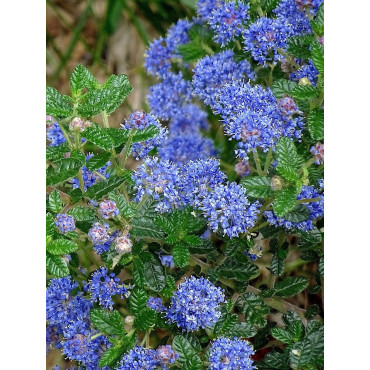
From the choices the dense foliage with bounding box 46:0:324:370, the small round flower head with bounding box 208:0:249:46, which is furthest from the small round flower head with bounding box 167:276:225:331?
the small round flower head with bounding box 208:0:249:46

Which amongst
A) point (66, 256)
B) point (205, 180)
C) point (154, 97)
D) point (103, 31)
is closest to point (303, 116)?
point (205, 180)

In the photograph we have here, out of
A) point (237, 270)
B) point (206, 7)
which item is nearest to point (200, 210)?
point (237, 270)

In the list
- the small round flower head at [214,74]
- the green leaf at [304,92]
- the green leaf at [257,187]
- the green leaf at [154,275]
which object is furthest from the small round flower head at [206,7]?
the green leaf at [154,275]

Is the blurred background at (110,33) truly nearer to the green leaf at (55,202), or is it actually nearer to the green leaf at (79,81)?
the green leaf at (79,81)

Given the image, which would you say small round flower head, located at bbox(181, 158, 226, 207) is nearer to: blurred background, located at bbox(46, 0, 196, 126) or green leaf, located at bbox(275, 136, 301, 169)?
green leaf, located at bbox(275, 136, 301, 169)

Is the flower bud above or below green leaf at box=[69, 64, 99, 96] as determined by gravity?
below

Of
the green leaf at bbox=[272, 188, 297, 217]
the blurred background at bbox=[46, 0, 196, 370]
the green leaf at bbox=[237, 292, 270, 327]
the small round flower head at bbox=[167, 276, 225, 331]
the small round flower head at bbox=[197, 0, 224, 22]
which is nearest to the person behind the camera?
the green leaf at bbox=[272, 188, 297, 217]

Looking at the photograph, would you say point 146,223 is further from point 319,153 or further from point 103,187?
point 319,153
